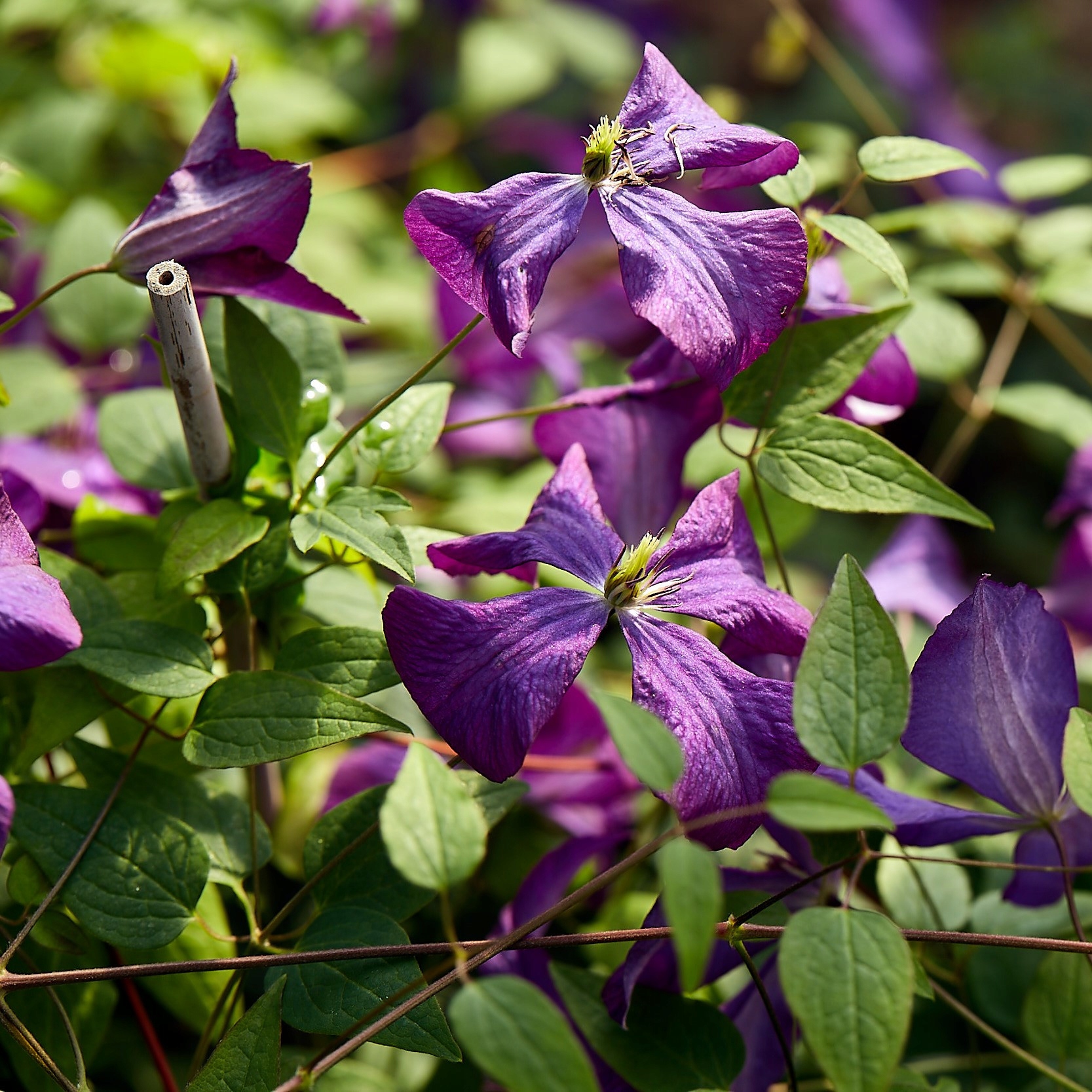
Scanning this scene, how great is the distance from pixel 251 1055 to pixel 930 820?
342mm

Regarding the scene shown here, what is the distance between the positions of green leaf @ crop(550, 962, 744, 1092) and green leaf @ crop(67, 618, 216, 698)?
8.9 inches

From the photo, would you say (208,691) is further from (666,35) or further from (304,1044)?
(666,35)

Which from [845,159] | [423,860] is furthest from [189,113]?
[423,860]

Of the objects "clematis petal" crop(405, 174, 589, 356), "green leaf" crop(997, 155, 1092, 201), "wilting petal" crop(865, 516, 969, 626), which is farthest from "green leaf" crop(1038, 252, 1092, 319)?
"clematis petal" crop(405, 174, 589, 356)

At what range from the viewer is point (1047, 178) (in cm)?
87

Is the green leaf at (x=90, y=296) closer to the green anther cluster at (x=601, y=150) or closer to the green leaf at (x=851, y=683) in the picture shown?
the green anther cluster at (x=601, y=150)

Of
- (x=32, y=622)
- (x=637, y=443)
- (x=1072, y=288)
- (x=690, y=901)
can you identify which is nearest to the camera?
(x=690, y=901)

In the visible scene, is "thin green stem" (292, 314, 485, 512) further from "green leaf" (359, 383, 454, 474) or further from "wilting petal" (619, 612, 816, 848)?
"wilting petal" (619, 612, 816, 848)

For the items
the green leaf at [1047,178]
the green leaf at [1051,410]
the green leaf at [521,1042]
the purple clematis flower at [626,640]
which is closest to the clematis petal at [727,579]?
the purple clematis flower at [626,640]

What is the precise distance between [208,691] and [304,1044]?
347mm

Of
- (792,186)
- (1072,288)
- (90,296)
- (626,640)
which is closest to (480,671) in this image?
(626,640)

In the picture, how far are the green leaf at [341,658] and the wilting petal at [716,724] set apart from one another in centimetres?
12

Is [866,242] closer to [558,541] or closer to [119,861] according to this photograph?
[558,541]

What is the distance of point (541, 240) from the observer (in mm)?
498
